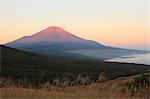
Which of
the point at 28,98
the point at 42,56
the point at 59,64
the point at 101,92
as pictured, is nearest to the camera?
the point at 28,98

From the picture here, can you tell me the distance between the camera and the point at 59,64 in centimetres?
3728

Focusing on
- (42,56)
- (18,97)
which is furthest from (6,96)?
(42,56)

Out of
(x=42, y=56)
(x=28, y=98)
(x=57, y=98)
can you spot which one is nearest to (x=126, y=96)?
(x=57, y=98)

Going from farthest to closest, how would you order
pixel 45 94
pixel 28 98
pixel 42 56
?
pixel 42 56
pixel 45 94
pixel 28 98

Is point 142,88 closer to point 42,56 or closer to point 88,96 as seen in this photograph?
point 88,96

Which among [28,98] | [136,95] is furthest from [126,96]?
[28,98]

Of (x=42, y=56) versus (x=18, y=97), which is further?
(x=42, y=56)

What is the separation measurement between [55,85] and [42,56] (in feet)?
104

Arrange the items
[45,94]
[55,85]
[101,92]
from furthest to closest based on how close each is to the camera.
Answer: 1. [55,85]
2. [101,92]
3. [45,94]

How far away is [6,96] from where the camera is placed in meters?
8.81

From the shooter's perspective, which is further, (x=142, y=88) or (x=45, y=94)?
(x=142, y=88)

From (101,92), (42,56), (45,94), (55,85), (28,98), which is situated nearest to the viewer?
(28,98)

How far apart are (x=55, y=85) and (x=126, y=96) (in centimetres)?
233

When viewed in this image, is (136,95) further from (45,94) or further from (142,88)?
(45,94)
